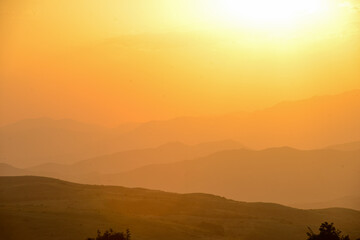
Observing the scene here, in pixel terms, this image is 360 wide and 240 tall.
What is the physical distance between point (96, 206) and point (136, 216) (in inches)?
335

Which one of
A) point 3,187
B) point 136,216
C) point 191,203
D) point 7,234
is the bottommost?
point 7,234

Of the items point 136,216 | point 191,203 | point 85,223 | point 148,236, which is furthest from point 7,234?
point 191,203

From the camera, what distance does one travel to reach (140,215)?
78688 millimetres

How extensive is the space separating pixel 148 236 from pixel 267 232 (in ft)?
52.1

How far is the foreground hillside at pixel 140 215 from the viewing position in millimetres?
64812

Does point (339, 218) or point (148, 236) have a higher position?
point (339, 218)

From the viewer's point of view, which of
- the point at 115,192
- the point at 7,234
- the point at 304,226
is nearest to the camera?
the point at 7,234

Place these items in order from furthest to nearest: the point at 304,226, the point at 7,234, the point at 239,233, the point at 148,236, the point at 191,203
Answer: the point at 191,203 → the point at 304,226 → the point at 239,233 → the point at 148,236 → the point at 7,234

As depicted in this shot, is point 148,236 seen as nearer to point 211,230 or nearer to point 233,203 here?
point 211,230

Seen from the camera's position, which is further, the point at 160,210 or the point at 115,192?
the point at 115,192

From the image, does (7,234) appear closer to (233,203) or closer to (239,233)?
(239,233)

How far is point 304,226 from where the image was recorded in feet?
266

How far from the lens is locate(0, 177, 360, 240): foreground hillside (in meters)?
64.8

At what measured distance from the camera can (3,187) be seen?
10294 cm
